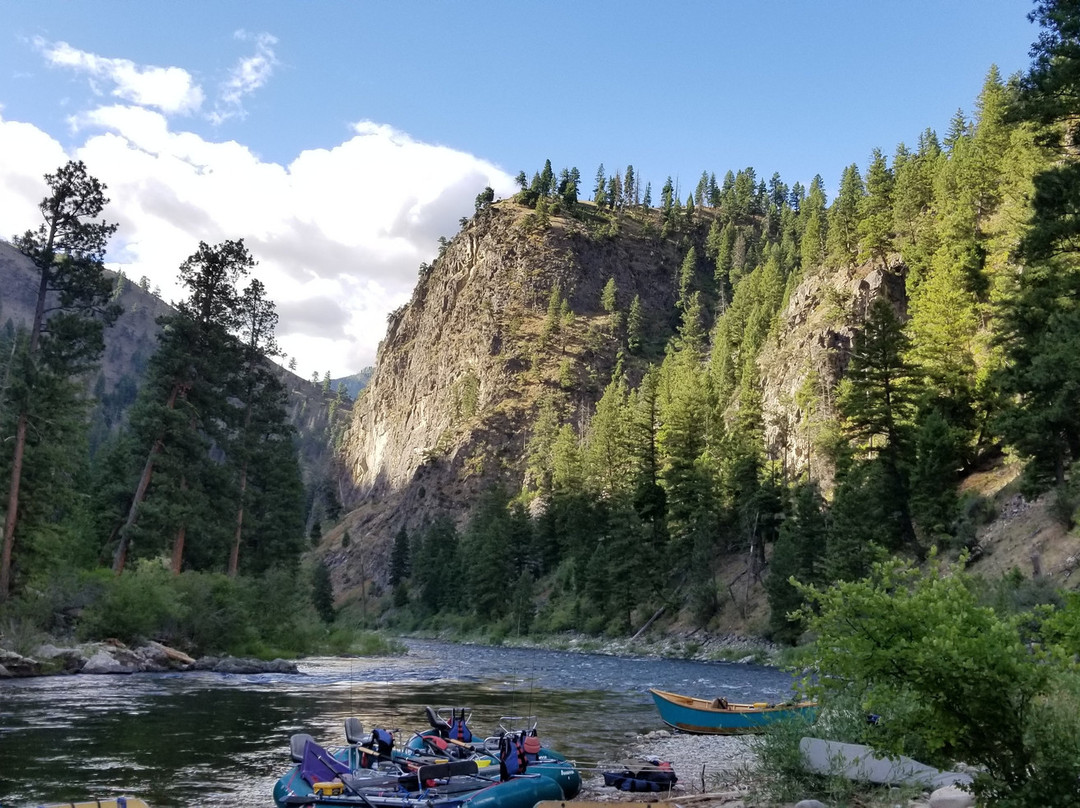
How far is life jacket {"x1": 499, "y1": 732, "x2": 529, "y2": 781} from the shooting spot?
1305 centimetres

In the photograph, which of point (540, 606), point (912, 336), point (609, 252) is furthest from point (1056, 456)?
point (609, 252)

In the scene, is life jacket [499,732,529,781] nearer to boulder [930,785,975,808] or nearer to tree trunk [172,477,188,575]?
boulder [930,785,975,808]

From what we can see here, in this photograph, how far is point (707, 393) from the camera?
284ft

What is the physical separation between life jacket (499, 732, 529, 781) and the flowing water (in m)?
3.67

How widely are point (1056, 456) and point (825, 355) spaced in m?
34.3

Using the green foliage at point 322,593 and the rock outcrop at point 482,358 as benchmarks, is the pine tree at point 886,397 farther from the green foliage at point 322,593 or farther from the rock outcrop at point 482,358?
the rock outcrop at point 482,358

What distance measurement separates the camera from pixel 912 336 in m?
59.1

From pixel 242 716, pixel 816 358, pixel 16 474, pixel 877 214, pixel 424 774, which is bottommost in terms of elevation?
pixel 242 716

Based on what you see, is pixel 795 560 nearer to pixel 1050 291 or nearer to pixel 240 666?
pixel 1050 291

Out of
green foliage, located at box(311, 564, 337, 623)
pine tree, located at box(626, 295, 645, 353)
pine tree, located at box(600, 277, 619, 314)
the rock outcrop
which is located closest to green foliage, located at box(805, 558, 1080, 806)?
green foliage, located at box(311, 564, 337, 623)

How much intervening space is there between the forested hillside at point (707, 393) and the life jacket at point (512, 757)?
23.1ft

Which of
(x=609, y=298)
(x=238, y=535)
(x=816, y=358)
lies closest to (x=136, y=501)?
(x=238, y=535)

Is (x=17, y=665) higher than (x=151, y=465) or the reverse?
the reverse

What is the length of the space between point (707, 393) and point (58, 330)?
6617 cm
